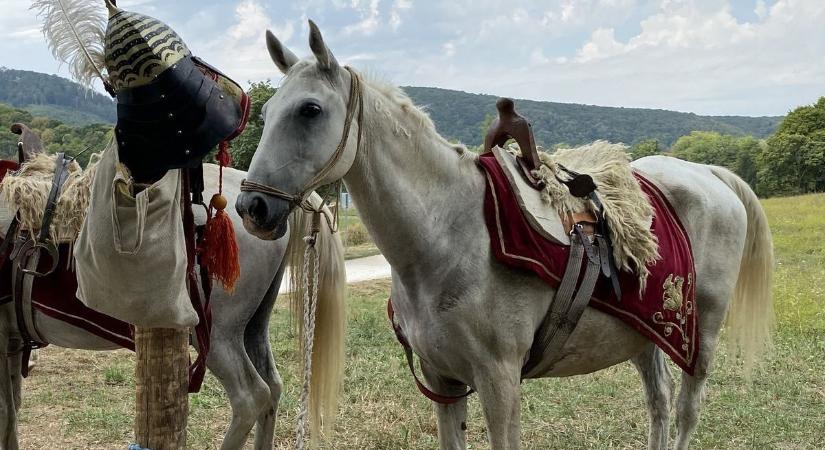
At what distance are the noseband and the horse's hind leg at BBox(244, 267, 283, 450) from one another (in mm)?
1540

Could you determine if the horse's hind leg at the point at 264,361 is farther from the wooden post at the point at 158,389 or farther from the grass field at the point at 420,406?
the wooden post at the point at 158,389

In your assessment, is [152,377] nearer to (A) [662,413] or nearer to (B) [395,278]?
(B) [395,278]

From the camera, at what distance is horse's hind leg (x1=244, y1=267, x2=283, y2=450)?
3660 millimetres

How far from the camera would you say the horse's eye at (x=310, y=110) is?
7.09ft

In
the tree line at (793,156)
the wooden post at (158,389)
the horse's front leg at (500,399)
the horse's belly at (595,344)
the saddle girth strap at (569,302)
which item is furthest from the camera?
the tree line at (793,156)

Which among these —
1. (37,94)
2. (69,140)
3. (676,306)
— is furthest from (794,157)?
(37,94)

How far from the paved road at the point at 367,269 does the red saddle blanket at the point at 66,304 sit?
8.07 meters

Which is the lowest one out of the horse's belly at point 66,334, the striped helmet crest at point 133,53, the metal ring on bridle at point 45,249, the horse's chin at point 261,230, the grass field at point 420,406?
the grass field at point 420,406

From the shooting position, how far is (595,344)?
291 cm

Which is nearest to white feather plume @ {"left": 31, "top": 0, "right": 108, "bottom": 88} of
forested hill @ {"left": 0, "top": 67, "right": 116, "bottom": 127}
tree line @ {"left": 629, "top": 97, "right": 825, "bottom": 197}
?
tree line @ {"left": 629, "top": 97, "right": 825, "bottom": 197}

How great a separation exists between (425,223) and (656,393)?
6.77ft

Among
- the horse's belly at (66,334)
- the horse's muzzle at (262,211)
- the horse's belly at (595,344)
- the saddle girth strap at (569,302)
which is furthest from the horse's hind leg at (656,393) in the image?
the horse's belly at (66,334)

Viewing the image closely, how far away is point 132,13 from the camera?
1587 millimetres

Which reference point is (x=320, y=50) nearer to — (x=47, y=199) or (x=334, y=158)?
(x=334, y=158)
